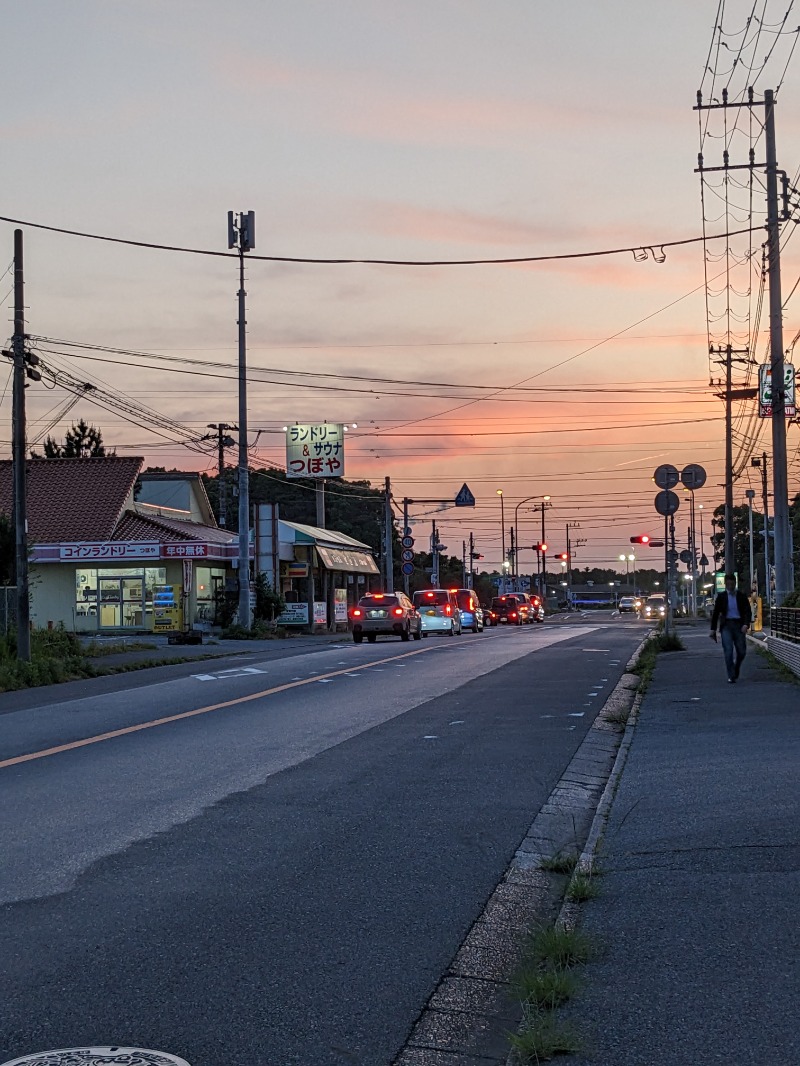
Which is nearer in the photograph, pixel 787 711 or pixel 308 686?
pixel 787 711

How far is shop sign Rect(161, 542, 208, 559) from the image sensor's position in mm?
48812

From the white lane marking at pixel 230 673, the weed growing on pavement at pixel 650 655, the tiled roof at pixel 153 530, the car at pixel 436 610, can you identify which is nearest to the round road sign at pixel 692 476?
the weed growing on pavement at pixel 650 655

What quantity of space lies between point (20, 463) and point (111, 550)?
2420 cm

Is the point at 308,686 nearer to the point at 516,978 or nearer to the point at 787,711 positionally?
the point at 787,711

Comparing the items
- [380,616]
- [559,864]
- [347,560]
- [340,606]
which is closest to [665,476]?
[380,616]

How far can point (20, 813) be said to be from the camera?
9445 mm

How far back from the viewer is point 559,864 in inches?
308

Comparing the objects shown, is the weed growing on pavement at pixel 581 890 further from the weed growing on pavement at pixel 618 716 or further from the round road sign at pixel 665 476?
the round road sign at pixel 665 476

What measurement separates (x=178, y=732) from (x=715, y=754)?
607 centimetres

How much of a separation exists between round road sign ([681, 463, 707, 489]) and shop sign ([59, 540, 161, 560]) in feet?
85.5

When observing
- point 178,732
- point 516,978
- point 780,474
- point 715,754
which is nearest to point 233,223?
point 780,474

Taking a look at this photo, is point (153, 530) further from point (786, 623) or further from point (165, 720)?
point (165, 720)

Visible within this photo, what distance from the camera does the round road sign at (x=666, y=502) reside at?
2666cm

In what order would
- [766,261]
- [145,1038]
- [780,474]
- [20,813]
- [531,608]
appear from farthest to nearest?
1. [531,608]
2. [766,261]
3. [780,474]
4. [20,813]
5. [145,1038]
